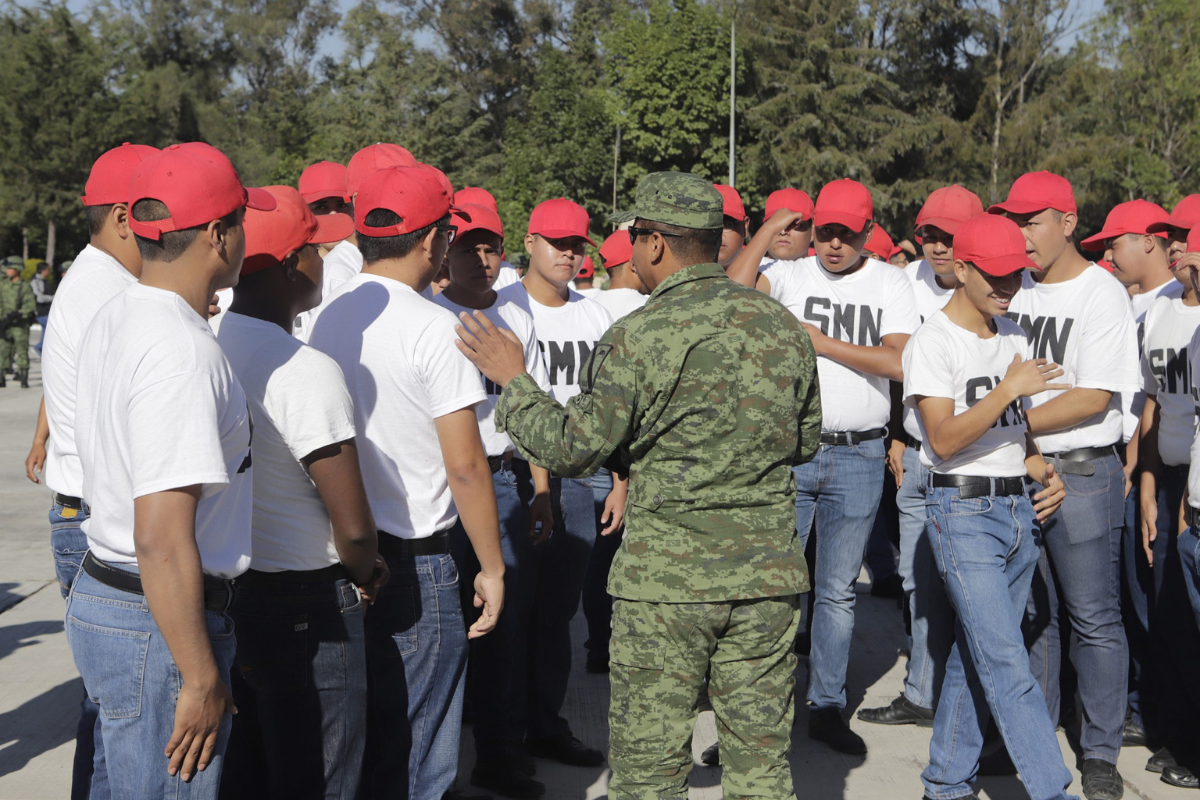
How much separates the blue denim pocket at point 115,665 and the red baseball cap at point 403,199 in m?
1.39

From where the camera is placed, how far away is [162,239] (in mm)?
2383

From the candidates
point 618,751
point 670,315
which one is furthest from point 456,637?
point 670,315

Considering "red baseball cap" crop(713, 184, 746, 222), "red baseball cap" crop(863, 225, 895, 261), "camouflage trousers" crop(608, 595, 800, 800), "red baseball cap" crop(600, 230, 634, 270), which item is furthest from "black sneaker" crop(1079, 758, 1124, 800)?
"red baseball cap" crop(863, 225, 895, 261)

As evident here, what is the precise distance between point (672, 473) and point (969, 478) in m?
1.37

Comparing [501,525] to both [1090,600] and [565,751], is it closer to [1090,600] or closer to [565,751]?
[565,751]

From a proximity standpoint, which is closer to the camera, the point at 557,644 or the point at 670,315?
the point at 670,315

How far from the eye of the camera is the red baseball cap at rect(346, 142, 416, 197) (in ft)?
14.3

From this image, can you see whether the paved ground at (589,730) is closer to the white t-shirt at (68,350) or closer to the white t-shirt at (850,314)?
the white t-shirt at (850,314)

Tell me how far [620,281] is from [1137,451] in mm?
2876

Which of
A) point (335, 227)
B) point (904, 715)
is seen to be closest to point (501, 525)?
point (335, 227)

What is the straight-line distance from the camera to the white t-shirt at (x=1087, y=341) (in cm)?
419

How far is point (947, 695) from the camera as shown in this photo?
4008 mm

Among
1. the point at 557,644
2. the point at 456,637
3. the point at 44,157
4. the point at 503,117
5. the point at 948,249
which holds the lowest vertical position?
the point at 557,644

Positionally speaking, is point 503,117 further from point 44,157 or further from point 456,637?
point 456,637
